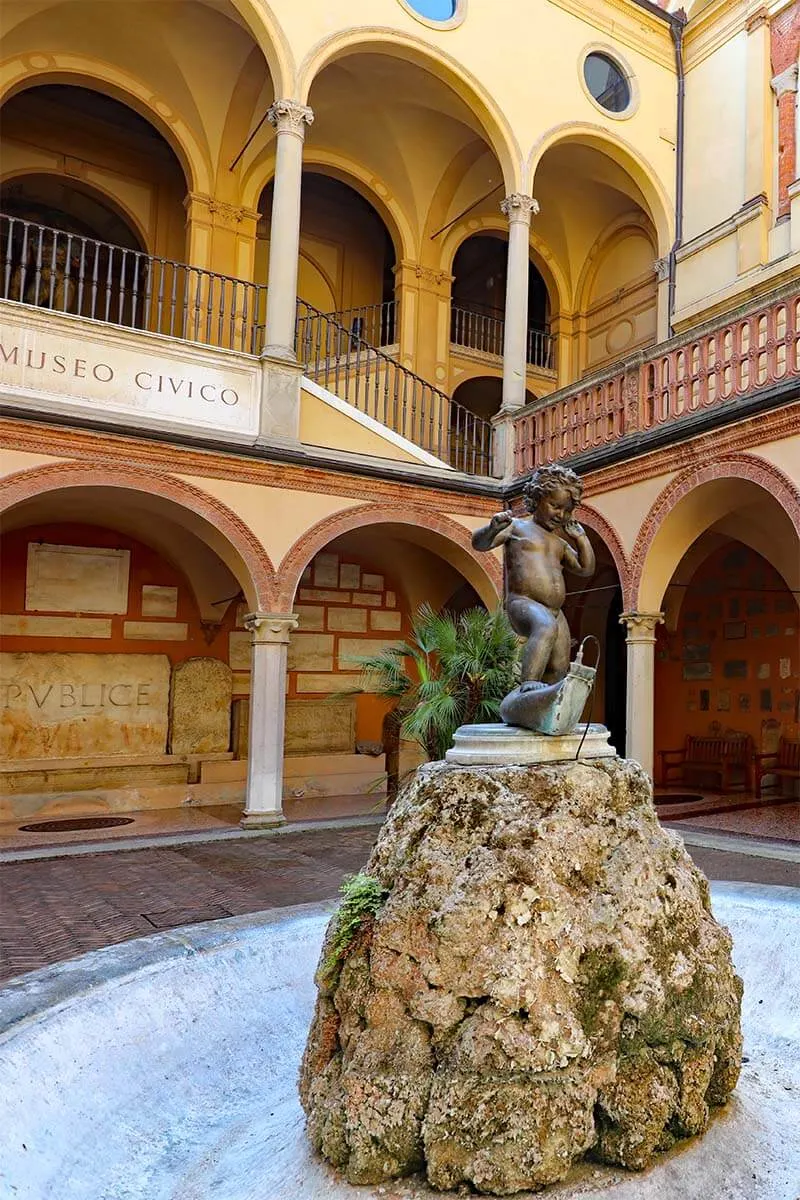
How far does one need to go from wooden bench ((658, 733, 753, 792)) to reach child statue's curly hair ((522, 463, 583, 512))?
9781 millimetres

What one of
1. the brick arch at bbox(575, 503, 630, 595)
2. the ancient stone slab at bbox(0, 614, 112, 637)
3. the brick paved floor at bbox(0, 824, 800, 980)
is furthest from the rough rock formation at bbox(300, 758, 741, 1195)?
the ancient stone slab at bbox(0, 614, 112, 637)

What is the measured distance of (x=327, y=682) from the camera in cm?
1233

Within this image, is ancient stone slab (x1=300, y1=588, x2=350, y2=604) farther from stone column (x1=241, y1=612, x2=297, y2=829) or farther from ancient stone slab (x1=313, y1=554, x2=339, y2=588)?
stone column (x1=241, y1=612, x2=297, y2=829)

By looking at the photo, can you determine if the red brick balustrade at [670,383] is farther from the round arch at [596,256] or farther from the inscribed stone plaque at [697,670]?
the round arch at [596,256]

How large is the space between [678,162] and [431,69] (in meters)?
4.33

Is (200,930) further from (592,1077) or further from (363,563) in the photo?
(363,563)

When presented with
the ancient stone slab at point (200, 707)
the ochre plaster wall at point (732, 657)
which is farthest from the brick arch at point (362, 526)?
the ochre plaster wall at point (732, 657)

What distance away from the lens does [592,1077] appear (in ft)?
7.88

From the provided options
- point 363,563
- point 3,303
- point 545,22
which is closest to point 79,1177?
point 3,303

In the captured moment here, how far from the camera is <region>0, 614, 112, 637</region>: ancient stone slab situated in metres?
10.1

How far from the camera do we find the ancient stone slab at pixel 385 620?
42.3ft

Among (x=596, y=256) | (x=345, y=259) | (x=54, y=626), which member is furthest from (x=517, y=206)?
(x=54, y=626)

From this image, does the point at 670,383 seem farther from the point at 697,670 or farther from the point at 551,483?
the point at 697,670

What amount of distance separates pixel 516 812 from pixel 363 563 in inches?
401
